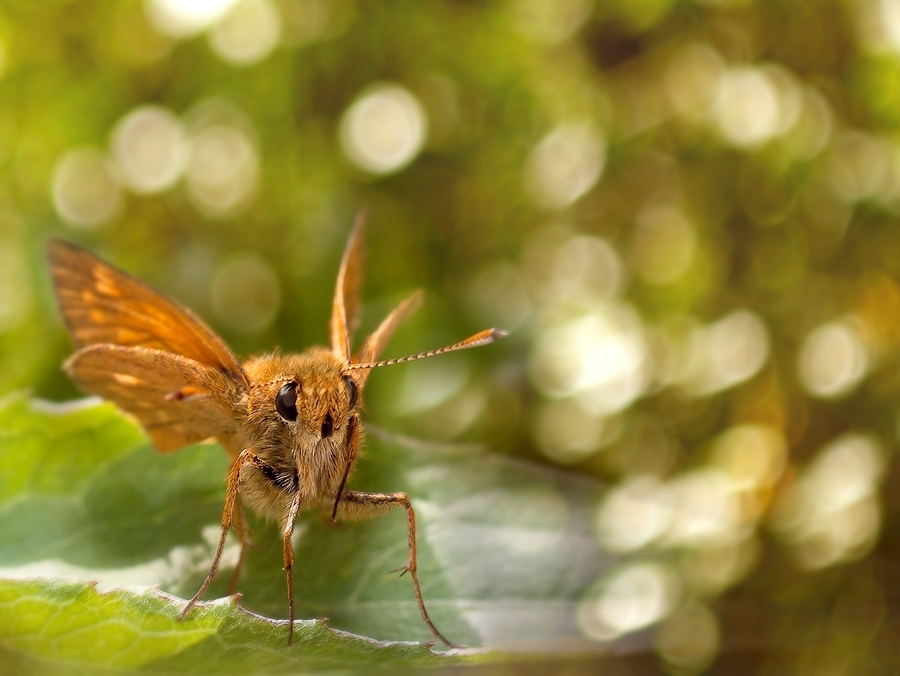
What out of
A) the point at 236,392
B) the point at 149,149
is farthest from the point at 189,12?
the point at 236,392

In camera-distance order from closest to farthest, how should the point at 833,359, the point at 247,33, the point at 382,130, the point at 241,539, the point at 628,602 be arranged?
the point at 241,539
the point at 628,602
the point at 833,359
the point at 247,33
the point at 382,130

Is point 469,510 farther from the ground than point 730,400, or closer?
Answer: closer

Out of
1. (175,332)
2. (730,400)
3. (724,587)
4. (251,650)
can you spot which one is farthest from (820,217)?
(251,650)

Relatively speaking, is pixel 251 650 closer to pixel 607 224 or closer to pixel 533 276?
pixel 533 276

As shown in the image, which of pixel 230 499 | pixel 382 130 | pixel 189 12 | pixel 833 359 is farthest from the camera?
pixel 382 130

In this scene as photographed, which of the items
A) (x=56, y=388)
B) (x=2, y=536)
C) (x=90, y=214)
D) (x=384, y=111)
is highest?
(x=384, y=111)

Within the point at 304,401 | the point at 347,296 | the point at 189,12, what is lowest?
the point at 304,401

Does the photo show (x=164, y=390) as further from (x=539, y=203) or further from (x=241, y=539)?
(x=539, y=203)

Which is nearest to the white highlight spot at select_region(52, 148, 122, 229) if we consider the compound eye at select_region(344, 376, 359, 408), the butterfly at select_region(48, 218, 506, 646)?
the butterfly at select_region(48, 218, 506, 646)
